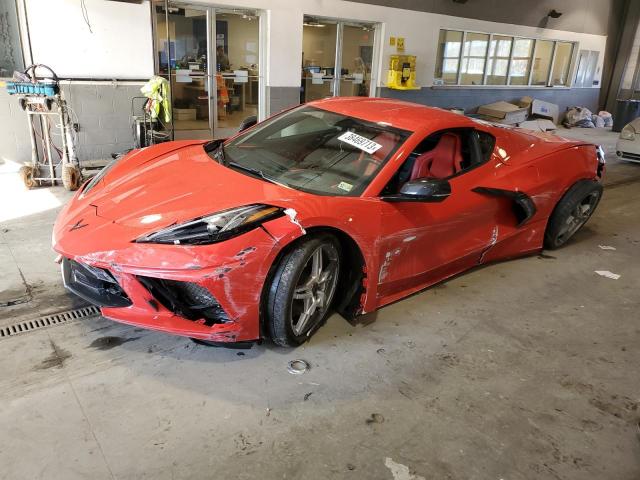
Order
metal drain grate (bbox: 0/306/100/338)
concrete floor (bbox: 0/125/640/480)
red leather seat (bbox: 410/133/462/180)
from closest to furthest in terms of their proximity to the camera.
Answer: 1. concrete floor (bbox: 0/125/640/480)
2. metal drain grate (bbox: 0/306/100/338)
3. red leather seat (bbox: 410/133/462/180)

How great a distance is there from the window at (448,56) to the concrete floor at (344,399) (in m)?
9.71

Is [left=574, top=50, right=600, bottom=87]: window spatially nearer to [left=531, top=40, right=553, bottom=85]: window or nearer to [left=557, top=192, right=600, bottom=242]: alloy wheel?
[left=531, top=40, right=553, bottom=85]: window

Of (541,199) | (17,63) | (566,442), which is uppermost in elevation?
(17,63)

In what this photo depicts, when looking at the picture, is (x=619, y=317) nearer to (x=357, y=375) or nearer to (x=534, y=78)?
(x=357, y=375)

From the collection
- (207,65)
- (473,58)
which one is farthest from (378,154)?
(473,58)

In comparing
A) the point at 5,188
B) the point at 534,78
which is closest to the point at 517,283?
the point at 5,188

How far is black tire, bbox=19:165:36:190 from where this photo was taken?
19.0ft

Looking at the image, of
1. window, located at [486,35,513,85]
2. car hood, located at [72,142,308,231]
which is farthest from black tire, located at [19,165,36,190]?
window, located at [486,35,513,85]

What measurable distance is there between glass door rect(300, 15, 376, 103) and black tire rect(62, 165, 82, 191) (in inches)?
207

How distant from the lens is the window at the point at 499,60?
40.0 ft

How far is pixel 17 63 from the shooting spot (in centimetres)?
653

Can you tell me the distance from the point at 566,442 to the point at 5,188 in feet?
19.9

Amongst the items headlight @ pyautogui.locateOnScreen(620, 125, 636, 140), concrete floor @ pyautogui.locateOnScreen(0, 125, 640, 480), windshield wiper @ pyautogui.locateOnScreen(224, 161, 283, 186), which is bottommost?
concrete floor @ pyautogui.locateOnScreen(0, 125, 640, 480)

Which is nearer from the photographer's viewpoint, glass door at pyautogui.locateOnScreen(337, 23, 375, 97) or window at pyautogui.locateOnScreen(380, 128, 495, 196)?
window at pyautogui.locateOnScreen(380, 128, 495, 196)
